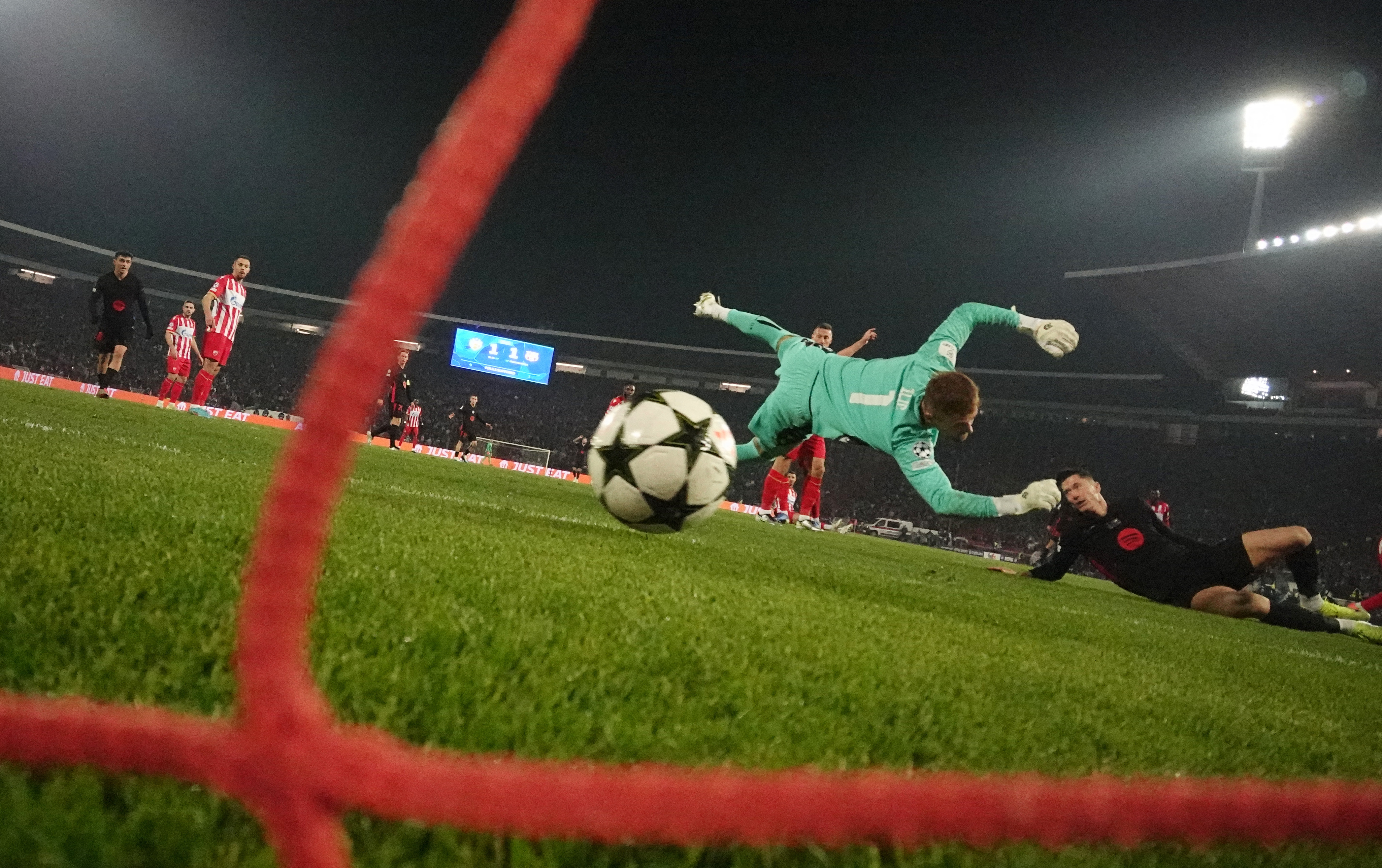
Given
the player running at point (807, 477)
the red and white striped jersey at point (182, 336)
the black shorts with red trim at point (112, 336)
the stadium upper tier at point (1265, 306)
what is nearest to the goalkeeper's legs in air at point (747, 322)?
the player running at point (807, 477)

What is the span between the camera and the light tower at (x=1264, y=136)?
58.2 feet

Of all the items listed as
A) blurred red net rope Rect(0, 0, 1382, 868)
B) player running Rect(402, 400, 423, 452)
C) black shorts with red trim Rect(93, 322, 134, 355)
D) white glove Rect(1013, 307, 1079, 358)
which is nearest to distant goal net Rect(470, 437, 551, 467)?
player running Rect(402, 400, 423, 452)

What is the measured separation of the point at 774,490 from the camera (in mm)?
11922

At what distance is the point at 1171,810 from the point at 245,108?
28.5 metres

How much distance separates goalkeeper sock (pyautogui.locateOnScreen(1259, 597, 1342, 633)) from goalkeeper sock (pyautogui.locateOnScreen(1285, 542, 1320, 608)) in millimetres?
216

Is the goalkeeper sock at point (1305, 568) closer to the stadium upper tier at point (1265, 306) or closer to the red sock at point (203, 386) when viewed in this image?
the red sock at point (203, 386)

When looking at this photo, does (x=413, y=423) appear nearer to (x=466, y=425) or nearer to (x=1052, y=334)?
(x=466, y=425)

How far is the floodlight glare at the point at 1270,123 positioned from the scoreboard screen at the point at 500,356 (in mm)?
24065

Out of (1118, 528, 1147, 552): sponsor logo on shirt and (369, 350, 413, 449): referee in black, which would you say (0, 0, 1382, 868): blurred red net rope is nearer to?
(1118, 528, 1147, 552): sponsor logo on shirt

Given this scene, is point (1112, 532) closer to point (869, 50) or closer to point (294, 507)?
point (294, 507)

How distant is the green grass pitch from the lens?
89 cm

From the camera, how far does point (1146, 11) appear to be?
18.6 m

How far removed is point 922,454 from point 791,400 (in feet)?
4.00

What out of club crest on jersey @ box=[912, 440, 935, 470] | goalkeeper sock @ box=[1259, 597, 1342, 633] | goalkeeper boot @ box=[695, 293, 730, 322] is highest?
goalkeeper boot @ box=[695, 293, 730, 322]
